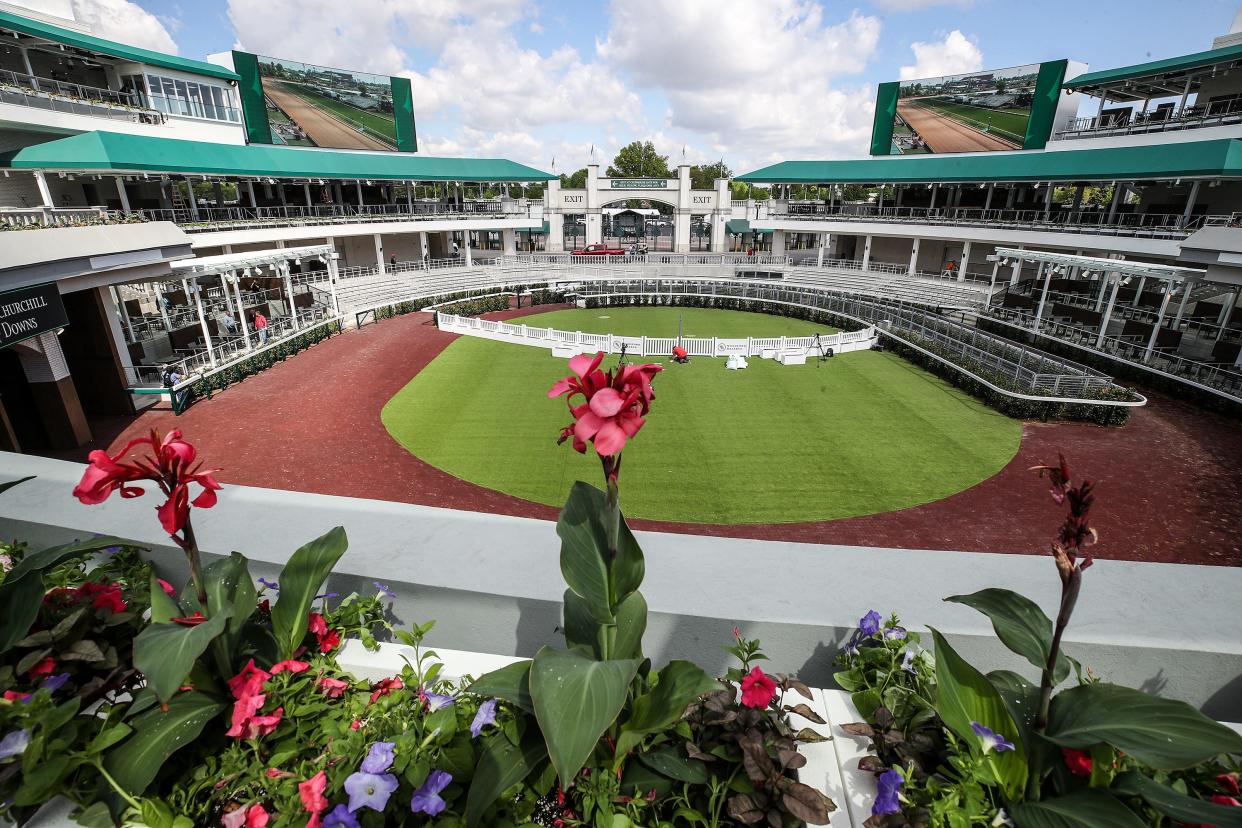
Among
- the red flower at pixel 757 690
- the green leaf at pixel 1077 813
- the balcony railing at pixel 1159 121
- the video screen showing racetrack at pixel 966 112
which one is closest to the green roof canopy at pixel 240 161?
the video screen showing racetrack at pixel 966 112

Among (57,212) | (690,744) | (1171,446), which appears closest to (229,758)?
(690,744)

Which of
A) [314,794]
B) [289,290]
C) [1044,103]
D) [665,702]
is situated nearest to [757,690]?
[665,702]

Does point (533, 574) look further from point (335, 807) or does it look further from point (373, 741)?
point (335, 807)

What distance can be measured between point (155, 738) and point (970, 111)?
53.7m

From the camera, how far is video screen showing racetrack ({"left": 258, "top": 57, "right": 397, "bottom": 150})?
38.8 m

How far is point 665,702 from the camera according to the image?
1964 millimetres

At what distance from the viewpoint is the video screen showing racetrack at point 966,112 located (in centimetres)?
3941

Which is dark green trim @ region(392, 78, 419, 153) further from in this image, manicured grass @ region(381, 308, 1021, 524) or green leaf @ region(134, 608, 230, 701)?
green leaf @ region(134, 608, 230, 701)

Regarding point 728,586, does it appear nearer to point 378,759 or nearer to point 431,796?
point 431,796

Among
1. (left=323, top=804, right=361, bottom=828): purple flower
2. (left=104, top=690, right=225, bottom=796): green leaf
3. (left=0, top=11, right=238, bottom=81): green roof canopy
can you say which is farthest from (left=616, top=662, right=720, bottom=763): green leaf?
(left=0, top=11, right=238, bottom=81): green roof canopy

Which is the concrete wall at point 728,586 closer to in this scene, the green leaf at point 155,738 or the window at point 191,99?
the green leaf at point 155,738

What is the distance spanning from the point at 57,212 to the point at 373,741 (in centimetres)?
2205

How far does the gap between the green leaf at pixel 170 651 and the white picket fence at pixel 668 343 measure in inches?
821

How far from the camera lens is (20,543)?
10.3ft
